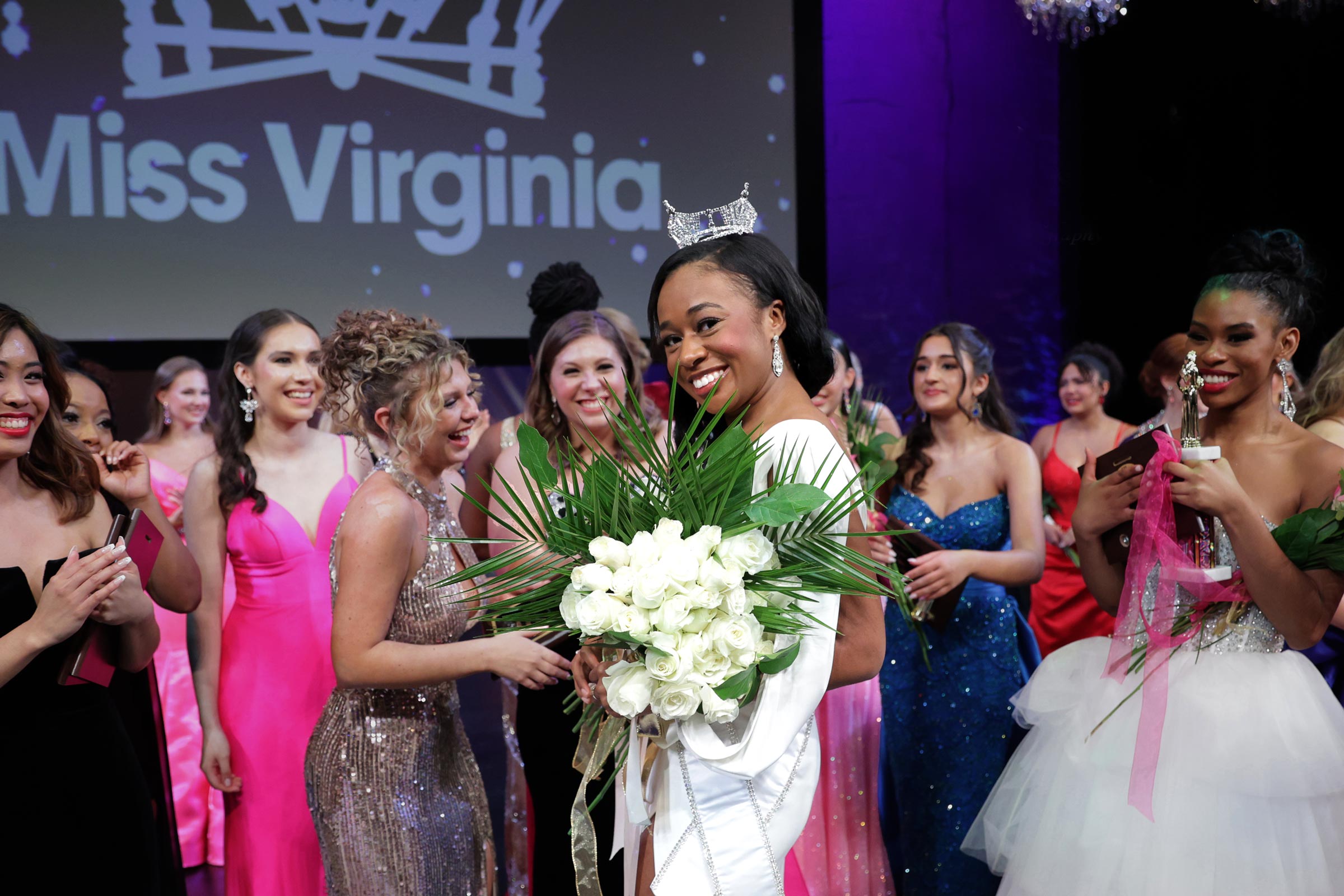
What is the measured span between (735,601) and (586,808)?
507mm

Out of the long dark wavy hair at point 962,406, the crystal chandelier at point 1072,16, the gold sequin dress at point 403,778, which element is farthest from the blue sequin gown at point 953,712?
the crystal chandelier at point 1072,16

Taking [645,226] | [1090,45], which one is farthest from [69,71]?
[1090,45]

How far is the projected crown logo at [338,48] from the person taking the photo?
5.16 m

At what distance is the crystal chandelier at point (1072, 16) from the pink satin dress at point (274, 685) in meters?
4.12

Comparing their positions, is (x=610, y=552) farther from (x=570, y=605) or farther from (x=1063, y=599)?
(x=1063, y=599)

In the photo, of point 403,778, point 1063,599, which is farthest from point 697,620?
point 1063,599

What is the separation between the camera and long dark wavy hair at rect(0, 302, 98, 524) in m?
2.27

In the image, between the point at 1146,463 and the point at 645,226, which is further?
the point at 645,226

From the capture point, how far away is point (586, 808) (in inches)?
69.9

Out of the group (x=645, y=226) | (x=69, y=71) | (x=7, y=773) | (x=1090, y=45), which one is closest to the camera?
(x=7, y=773)

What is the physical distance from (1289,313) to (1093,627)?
321 centimetres

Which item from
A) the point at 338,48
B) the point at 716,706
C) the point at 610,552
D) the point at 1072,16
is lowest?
the point at 716,706

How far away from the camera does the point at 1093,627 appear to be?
5.30m

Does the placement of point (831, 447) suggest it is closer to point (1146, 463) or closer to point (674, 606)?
point (674, 606)
